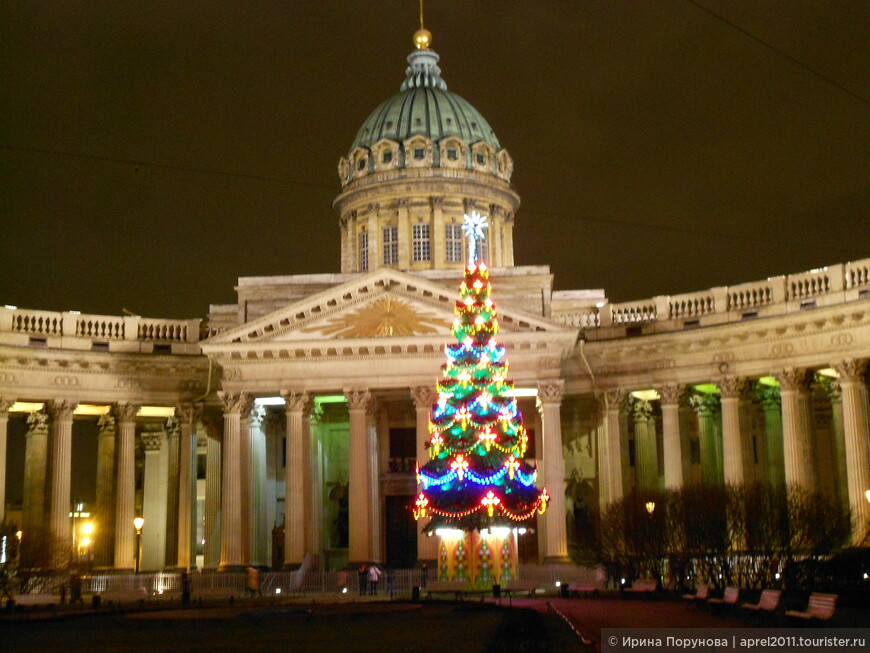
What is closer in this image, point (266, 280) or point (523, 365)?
point (523, 365)

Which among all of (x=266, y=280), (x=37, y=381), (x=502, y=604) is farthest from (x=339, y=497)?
(x=502, y=604)

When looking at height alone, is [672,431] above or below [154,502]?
above

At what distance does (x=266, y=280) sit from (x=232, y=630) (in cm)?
3548

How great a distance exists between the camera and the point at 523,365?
58.1m

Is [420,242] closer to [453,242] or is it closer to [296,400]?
[453,242]

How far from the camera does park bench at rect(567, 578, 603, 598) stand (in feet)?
150

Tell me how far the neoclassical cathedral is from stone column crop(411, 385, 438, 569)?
0.09 meters

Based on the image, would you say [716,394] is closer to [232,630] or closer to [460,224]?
[460,224]

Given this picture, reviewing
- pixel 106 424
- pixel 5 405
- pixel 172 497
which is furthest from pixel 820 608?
pixel 172 497

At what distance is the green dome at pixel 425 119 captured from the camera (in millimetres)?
80500

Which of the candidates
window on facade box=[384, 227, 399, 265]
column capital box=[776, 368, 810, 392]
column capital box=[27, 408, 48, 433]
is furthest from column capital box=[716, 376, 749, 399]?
column capital box=[27, 408, 48, 433]

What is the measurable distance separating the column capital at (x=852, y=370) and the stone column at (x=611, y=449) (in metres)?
11.1

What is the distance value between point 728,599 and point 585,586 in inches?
728

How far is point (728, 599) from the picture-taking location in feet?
105
